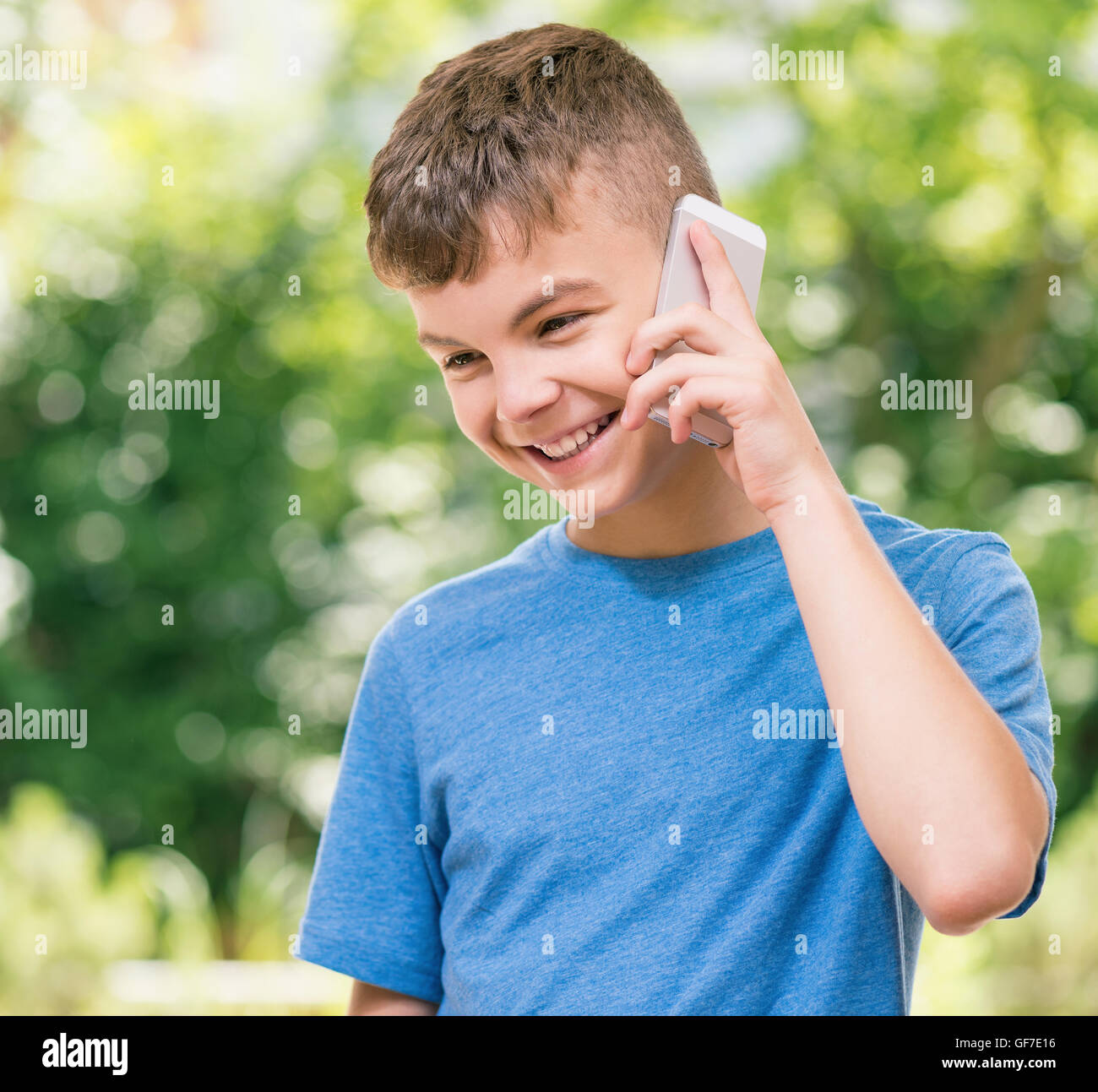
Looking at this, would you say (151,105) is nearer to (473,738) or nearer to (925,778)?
(473,738)

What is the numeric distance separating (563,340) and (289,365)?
3.73 metres

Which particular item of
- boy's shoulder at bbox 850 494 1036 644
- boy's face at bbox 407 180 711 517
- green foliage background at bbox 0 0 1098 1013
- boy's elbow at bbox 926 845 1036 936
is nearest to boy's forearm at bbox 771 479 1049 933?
boy's elbow at bbox 926 845 1036 936

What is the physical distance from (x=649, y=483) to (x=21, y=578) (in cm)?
386

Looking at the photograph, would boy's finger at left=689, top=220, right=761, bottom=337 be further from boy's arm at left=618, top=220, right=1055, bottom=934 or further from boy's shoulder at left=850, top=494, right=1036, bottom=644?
boy's shoulder at left=850, top=494, right=1036, bottom=644

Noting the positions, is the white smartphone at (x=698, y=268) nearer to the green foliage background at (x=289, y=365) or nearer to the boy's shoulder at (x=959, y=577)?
the boy's shoulder at (x=959, y=577)

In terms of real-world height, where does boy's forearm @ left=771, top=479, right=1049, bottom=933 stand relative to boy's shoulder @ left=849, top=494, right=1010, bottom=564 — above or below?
below

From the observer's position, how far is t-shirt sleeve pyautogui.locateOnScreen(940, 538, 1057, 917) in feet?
2.79

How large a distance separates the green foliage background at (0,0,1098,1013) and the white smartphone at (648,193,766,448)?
2927mm

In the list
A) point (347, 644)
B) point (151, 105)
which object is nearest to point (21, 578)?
point (347, 644)

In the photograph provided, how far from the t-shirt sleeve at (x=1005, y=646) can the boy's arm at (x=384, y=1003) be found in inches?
22.5

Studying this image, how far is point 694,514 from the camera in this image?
109cm

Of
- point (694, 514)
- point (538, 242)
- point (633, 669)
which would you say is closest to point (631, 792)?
point (633, 669)

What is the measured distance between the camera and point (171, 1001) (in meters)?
3.03

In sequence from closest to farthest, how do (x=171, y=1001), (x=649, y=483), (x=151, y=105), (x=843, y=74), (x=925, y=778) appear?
1. (x=925, y=778)
2. (x=649, y=483)
3. (x=171, y=1001)
4. (x=843, y=74)
5. (x=151, y=105)
